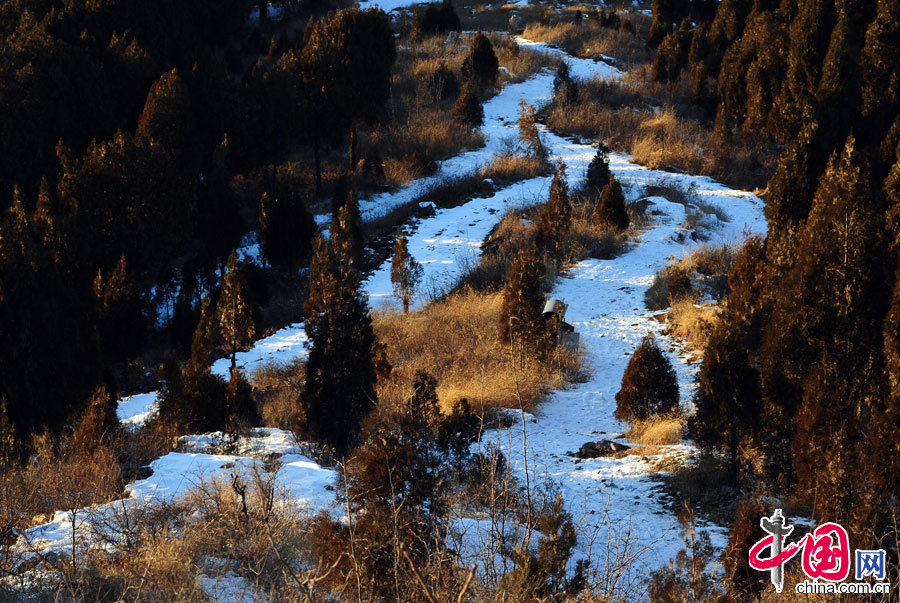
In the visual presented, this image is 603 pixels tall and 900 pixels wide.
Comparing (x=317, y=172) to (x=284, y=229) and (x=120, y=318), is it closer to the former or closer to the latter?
(x=284, y=229)

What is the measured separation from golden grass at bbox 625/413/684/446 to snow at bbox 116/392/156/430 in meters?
6.14

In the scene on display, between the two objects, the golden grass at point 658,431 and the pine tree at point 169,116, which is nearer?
the golden grass at point 658,431

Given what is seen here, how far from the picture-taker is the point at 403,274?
12.1m

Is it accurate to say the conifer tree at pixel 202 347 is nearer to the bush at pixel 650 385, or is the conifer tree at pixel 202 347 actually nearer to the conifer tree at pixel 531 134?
the bush at pixel 650 385

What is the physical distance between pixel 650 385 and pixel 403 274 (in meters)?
5.47

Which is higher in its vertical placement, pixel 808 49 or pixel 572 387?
pixel 808 49

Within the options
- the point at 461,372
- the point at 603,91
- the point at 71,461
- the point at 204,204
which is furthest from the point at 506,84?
the point at 71,461

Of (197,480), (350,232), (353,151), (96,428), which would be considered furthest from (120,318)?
(353,151)

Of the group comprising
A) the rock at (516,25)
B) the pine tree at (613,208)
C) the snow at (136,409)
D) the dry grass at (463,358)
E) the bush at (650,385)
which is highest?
the rock at (516,25)

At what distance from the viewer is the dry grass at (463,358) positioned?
29.1ft

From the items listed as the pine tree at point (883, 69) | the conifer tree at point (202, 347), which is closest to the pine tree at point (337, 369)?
the conifer tree at point (202, 347)

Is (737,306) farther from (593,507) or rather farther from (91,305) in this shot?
(91,305)

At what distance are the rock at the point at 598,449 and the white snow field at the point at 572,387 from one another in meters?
0.16

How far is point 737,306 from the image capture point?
8273mm
